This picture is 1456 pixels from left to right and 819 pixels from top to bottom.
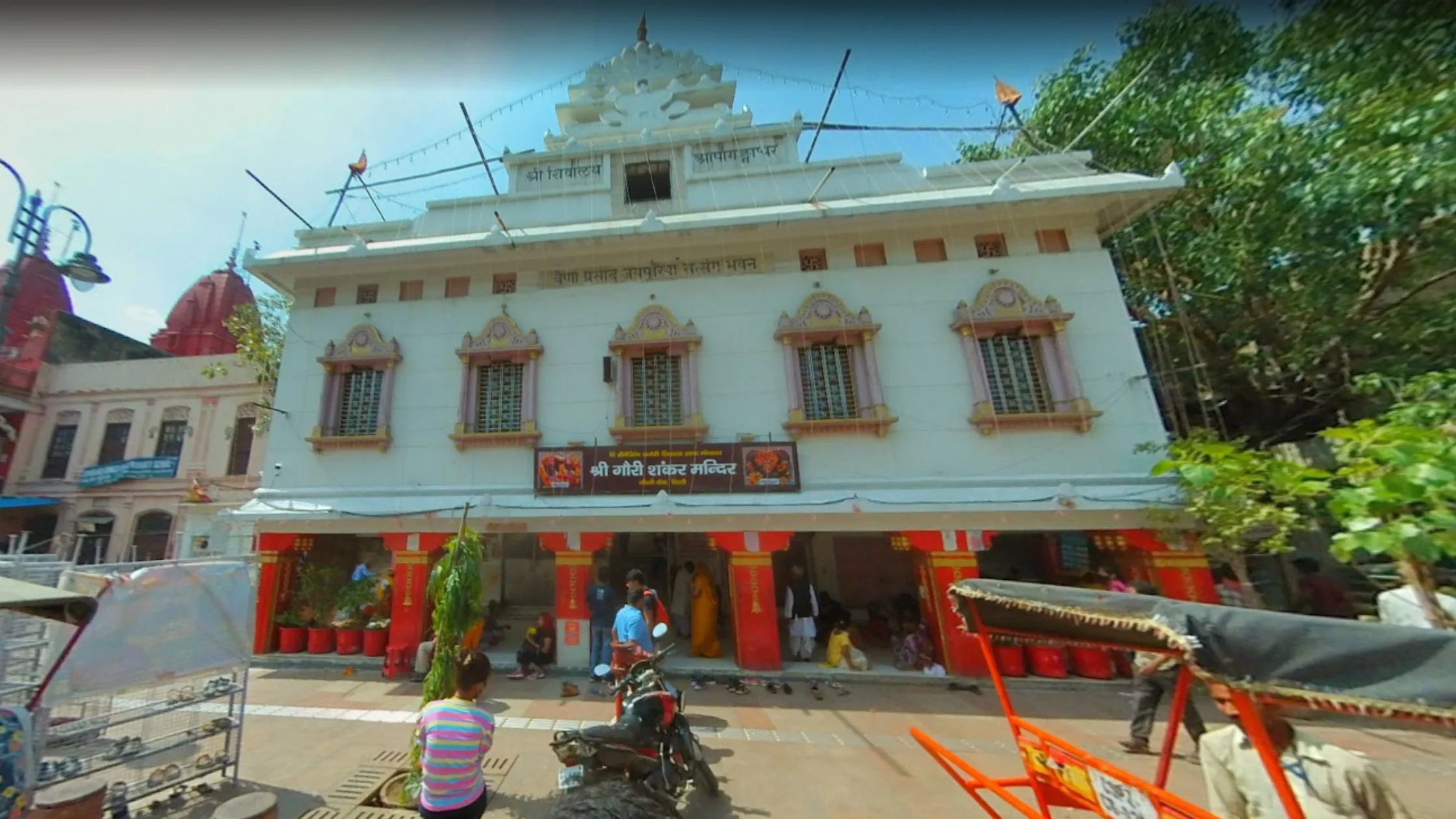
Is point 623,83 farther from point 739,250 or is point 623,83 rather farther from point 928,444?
point 928,444

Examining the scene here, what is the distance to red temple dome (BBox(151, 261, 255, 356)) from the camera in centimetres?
2122

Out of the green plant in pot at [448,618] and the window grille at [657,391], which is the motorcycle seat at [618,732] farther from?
the window grille at [657,391]

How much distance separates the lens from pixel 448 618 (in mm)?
4605

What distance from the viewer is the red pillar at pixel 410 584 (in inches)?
347

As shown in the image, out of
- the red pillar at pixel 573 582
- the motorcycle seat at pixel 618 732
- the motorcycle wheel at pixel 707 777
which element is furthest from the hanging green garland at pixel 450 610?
the red pillar at pixel 573 582

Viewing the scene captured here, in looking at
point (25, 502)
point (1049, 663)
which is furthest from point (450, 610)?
point (25, 502)

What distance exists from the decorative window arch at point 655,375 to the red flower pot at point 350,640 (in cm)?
599

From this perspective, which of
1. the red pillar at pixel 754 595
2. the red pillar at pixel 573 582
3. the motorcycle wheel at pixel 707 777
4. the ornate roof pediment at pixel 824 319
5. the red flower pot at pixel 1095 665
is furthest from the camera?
the ornate roof pediment at pixel 824 319

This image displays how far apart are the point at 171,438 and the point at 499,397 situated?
46.1ft

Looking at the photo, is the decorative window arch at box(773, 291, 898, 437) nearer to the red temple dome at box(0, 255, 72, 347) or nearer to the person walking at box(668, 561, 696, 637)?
the person walking at box(668, 561, 696, 637)

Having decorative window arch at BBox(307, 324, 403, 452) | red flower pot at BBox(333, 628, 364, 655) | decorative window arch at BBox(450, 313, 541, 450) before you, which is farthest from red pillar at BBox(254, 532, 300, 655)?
decorative window arch at BBox(450, 313, 541, 450)

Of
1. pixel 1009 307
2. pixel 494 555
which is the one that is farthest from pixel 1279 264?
pixel 494 555

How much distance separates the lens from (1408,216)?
7.34m

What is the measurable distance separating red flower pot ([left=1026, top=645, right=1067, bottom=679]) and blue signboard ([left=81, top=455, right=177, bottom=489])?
74.5ft
